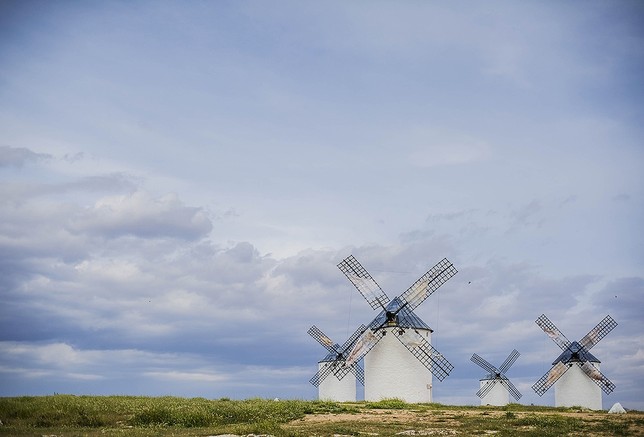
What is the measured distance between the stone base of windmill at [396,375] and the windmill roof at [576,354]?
78.7 ft

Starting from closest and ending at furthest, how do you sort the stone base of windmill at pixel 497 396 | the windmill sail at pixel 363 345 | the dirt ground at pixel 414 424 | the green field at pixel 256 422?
the green field at pixel 256 422 → the dirt ground at pixel 414 424 → the windmill sail at pixel 363 345 → the stone base of windmill at pixel 497 396

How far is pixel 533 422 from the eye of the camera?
31078 mm

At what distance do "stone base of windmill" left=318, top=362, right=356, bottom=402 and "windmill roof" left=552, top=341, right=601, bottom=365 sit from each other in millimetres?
22450

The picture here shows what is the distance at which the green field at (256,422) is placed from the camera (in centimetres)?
2689

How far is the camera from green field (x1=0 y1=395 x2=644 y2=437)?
26891 millimetres

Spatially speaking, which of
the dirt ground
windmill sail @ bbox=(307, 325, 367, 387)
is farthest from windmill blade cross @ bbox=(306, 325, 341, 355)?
the dirt ground

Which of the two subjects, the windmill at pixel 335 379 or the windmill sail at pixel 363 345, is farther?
the windmill at pixel 335 379

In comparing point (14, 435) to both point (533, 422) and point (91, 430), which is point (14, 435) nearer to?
point (91, 430)

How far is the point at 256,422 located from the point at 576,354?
160 ft

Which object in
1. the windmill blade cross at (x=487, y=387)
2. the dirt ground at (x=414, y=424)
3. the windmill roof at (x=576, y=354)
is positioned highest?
the windmill roof at (x=576, y=354)

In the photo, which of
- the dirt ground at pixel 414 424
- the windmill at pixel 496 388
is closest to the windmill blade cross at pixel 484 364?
the windmill at pixel 496 388

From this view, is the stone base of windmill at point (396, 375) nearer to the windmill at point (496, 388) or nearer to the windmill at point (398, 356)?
the windmill at point (398, 356)

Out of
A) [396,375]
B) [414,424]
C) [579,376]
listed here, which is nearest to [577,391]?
[579,376]

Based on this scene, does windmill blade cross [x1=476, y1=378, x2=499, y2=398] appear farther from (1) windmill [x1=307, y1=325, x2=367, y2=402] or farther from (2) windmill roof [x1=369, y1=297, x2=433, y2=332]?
(2) windmill roof [x1=369, y1=297, x2=433, y2=332]
